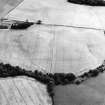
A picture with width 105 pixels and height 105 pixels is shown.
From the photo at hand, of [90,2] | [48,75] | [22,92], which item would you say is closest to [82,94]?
[48,75]

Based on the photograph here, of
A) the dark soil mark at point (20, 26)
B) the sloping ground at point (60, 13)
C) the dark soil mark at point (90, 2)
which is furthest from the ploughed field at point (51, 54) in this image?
the dark soil mark at point (90, 2)

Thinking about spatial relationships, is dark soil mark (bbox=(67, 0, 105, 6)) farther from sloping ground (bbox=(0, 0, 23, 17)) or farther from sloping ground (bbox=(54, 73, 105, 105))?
sloping ground (bbox=(54, 73, 105, 105))

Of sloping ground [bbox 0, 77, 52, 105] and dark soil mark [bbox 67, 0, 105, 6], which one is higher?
dark soil mark [bbox 67, 0, 105, 6]

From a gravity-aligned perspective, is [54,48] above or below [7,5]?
below

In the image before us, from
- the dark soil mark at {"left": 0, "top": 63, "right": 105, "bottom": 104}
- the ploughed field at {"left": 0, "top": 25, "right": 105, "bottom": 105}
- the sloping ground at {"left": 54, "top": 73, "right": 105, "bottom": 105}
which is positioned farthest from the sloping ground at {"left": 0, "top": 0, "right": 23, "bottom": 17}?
the sloping ground at {"left": 54, "top": 73, "right": 105, "bottom": 105}

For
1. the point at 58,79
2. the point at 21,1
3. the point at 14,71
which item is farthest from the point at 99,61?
the point at 21,1

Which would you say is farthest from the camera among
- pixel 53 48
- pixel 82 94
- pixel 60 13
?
pixel 60 13

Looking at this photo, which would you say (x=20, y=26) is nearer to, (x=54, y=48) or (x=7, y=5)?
(x=7, y=5)
